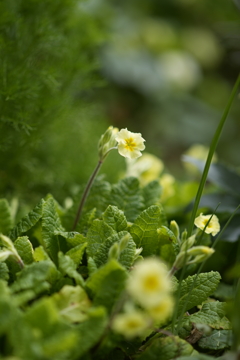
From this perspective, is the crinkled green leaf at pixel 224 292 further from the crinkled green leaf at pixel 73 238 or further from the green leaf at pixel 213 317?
the crinkled green leaf at pixel 73 238

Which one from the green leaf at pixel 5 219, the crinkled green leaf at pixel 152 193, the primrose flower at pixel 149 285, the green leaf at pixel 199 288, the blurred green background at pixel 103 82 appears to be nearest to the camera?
the primrose flower at pixel 149 285

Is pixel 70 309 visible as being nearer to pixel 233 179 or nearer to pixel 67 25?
pixel 233 179

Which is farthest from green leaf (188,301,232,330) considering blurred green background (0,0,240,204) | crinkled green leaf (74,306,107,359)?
blurred green background (0,0,240,204)

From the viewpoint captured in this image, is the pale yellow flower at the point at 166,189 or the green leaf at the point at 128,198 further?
the pale yellow flower at the point at 166,189

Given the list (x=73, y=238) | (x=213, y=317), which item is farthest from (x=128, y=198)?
(x=213, y=317)

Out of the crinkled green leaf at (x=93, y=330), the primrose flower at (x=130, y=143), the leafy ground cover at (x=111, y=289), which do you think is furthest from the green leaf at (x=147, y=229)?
the crinkled green leaf at (x=93, y=330)

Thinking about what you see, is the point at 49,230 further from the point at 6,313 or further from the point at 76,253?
the point at 6,313
